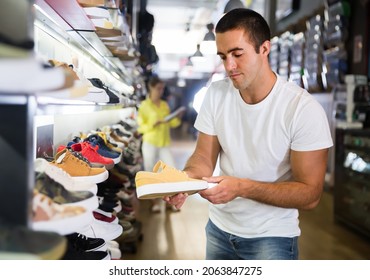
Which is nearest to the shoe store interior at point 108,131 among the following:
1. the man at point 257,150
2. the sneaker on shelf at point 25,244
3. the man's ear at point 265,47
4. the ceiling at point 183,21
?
the sneaker on shelf at point 25,244

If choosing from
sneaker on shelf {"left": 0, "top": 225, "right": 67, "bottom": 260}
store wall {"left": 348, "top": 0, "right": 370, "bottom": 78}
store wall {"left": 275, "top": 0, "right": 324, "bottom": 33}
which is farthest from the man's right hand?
store wall {"left": 275, "top": 0, "right": 324, "bottom": 33}

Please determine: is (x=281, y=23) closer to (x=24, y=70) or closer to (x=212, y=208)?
(x=212, y=208)

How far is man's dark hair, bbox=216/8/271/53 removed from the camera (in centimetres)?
178

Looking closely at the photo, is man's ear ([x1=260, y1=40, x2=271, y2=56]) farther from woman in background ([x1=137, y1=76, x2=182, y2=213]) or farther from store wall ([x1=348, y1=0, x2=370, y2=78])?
store wall ([x1=348, y1=0, x2=370, y2=78])

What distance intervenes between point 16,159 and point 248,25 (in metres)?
1.12

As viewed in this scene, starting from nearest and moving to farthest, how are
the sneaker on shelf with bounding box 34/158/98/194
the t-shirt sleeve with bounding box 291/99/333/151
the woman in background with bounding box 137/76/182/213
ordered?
1. the sneaker on shelf with bounding box 34/158/98/194
2. the t-shirt sleeve with bounding box 291/99/333/151
3. the woman in background with bounding box 137/76/182/213

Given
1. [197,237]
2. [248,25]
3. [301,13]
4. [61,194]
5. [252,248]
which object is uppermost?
[301,13]

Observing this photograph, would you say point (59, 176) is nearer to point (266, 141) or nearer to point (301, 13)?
point (266, 141)

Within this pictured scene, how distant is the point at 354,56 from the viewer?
6.73 meters

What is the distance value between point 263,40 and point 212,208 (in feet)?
2.37

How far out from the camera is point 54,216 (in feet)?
3.34

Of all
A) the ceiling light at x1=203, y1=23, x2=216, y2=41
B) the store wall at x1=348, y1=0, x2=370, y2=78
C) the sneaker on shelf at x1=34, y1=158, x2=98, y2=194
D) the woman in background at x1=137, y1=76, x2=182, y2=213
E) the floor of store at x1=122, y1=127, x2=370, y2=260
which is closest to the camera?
the sneaker on shelf at x1=34, y1=158, x2=98, y2=194

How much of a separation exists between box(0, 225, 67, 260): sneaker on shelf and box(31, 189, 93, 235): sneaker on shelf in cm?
2

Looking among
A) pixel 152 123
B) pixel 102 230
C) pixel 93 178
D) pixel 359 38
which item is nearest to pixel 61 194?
pixel 93 178
